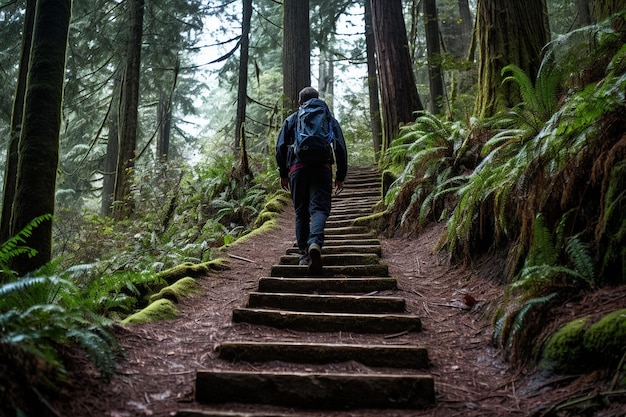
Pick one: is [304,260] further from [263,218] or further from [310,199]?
[263,218]

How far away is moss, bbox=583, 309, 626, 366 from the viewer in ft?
7.04

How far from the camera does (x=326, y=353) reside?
296 cm

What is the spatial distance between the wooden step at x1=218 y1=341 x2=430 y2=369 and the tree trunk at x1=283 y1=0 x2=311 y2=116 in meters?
9.77

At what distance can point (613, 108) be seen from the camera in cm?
307

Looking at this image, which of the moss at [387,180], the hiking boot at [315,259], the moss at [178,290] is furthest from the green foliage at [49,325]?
the moss at [387,180]

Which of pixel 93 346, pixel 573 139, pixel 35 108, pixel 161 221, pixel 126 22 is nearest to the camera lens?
pixel 93 346

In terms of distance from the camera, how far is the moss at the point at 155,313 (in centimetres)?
345

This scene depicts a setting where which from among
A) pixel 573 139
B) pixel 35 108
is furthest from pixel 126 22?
pixel 573 139

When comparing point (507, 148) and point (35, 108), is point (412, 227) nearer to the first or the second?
point (507, 148)

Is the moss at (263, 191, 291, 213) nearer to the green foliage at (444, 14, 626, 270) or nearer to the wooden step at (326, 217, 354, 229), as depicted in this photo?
the wooden step at (326, 217, 354, 229)

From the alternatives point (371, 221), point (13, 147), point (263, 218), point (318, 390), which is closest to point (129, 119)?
point (13, 147)

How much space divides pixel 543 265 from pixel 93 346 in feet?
9.77

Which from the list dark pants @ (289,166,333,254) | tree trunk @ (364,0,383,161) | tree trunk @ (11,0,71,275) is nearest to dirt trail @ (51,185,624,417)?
dark pants @ (289,166,333,254)

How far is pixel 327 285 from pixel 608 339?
2.65 meters
